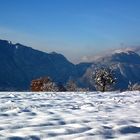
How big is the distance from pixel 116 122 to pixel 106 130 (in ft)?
4.49

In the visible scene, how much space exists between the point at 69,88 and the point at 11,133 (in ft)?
181

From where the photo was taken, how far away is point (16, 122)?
9594 millimetres

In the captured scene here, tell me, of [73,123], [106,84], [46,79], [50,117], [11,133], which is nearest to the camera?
[11,133]

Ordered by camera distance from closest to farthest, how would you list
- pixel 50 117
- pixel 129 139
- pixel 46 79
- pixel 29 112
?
1. pixel 129 139
2. pixel 50 117
3. pixel 29 112
4. pixel 46 79

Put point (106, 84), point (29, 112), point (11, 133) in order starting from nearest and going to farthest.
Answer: point (11, 133) → point (29, 112) → point (106, 84)

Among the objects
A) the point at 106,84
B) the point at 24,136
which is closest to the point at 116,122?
the point at 24,136

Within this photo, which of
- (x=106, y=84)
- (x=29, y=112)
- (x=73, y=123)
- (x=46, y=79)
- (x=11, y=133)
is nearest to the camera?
(x=11, y=133)

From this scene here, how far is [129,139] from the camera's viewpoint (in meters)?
7.38

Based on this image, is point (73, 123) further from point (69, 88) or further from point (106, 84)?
point (69, 88)

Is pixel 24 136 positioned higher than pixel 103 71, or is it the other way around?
pixel 103 71

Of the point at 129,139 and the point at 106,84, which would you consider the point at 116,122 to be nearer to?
the point at 129,139

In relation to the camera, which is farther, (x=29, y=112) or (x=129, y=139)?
(x=29, y=112)

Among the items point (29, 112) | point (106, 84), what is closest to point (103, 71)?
point (106, 84)

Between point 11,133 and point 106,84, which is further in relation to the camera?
point 106,84
